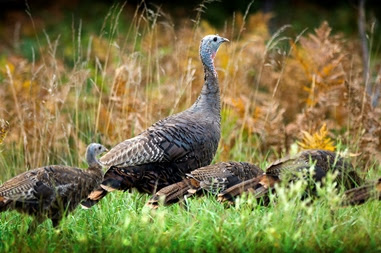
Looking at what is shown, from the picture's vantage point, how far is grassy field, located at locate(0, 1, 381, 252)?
173 inches

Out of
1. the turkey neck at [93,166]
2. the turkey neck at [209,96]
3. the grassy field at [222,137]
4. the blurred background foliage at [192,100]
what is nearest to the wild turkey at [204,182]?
the grassy field at [222,137]

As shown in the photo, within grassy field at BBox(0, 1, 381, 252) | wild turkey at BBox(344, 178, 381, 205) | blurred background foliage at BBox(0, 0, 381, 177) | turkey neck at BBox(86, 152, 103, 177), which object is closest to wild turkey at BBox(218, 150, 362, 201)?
grassy field at BBox(0, 1, 381, 252)

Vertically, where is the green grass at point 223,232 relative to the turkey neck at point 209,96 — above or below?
below

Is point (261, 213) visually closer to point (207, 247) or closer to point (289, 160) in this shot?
point (289, 160)

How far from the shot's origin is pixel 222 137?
755 centimetres

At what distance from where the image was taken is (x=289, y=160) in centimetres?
528

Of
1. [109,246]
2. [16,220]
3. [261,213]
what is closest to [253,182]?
[261,213]

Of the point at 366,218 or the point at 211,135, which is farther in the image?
the point at 211,135

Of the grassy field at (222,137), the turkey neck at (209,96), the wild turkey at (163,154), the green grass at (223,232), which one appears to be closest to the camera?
the green grass at (223,232)

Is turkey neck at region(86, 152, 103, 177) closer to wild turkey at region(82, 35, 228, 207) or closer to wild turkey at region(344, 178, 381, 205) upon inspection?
wild turkey at region(82, 35, 228, 207)

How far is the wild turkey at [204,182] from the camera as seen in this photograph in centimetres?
540

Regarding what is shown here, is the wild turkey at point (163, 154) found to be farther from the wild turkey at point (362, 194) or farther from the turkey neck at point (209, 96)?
the wild turkey at point (362, 194)

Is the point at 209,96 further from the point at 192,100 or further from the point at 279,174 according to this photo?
the point at 192,100

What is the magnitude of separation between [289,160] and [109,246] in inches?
62.0
